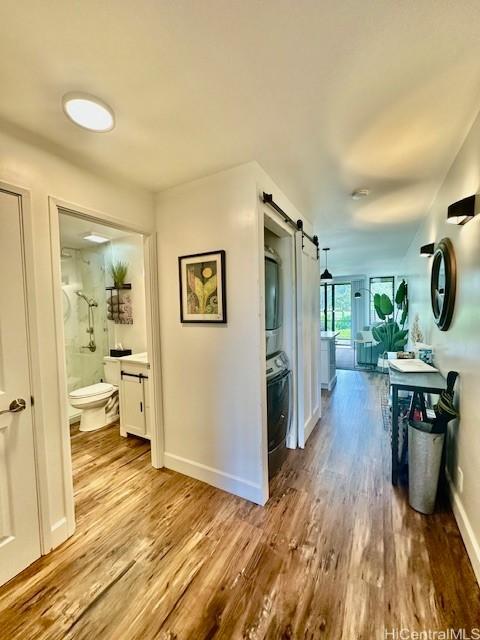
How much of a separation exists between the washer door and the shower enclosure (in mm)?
2779

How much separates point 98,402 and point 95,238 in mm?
2070

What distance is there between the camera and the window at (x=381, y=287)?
764 centimetres

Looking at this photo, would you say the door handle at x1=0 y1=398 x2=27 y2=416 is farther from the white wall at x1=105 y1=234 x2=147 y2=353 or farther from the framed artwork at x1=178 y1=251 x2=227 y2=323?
the white wall at x1=105 y1=234 x2=147 y2=353

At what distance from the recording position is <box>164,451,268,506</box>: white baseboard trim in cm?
205

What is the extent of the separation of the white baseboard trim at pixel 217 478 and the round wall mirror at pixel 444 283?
77.9 inches

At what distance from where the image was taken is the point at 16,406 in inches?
60.4

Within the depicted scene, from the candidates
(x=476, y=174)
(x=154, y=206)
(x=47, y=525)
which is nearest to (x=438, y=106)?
(x=476, y=174)

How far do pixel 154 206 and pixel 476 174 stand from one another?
2.28 m

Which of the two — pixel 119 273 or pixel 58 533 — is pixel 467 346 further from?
pixel 119 273

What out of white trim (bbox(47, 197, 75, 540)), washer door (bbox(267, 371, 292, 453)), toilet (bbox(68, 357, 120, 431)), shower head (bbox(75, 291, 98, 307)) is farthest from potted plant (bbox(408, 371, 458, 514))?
shower head (bbox(75, 291, 98, 307))

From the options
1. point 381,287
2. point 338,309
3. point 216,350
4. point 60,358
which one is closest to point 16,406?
point 60,358

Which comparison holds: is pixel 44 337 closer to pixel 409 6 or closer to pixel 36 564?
pixel 36 564

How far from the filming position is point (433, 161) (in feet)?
6.71

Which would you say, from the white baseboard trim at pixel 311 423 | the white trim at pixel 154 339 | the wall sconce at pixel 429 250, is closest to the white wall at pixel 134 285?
the white trim at pixel 154 339
